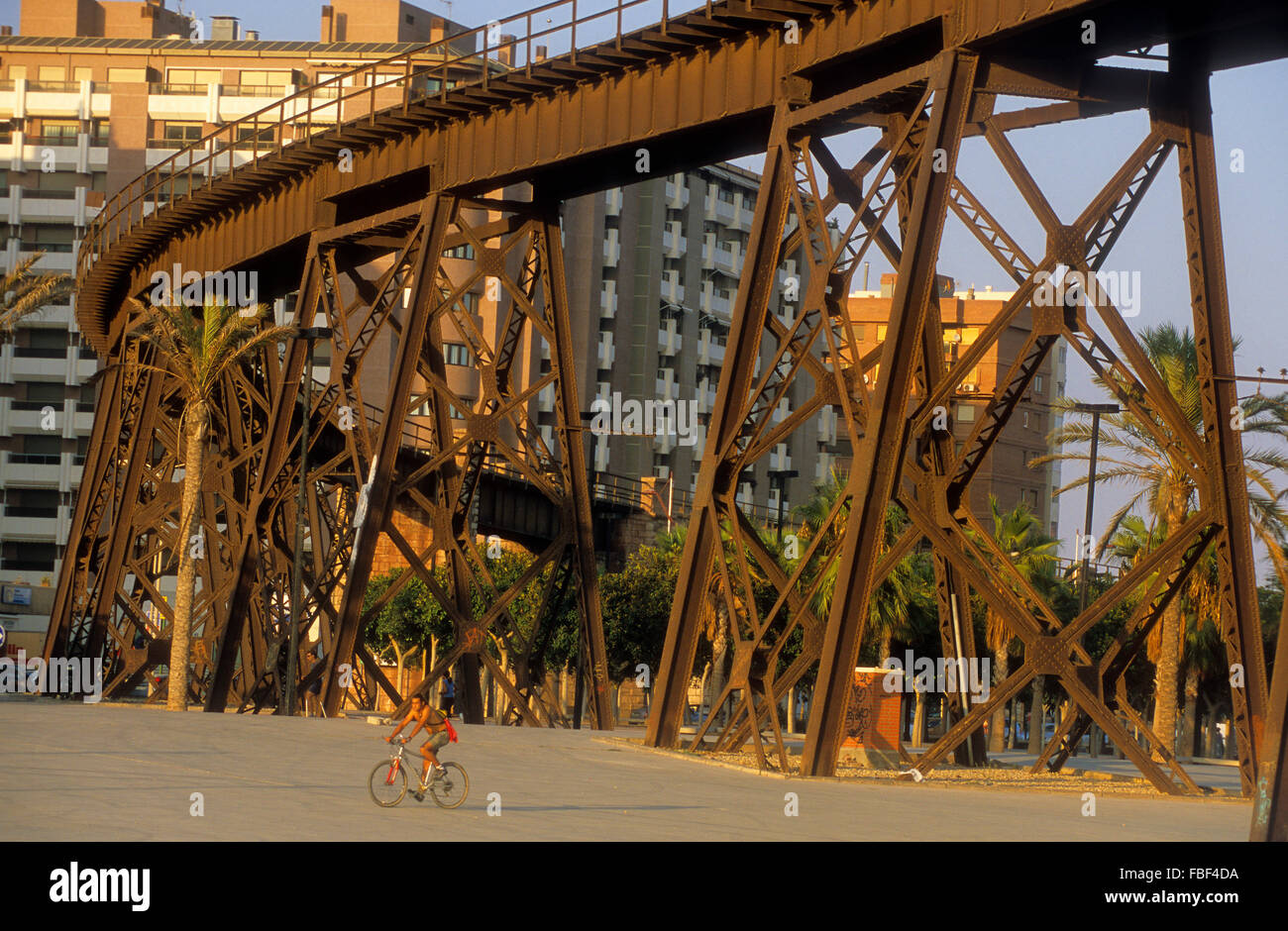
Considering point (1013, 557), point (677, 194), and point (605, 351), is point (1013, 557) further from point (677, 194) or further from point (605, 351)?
point (677, 194)

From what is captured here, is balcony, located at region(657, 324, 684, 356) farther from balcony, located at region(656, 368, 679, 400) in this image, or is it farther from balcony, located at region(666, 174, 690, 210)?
balcony, located at region(666, 174, 690, 210)

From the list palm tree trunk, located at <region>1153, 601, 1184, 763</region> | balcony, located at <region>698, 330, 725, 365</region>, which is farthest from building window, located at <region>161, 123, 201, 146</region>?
palm tree trunk, located at <region>1153, 601, 1184, 763</region>

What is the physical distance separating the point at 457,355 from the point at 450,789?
67.8m

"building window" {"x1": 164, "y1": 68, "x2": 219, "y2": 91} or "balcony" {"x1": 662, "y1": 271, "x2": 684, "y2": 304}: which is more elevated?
"building window" {"x1": 164, "y1": 68, "x2": 219, "y2": 91}

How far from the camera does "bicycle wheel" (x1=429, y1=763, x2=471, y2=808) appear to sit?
1423cm

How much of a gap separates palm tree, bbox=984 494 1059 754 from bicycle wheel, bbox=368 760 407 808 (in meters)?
35.1

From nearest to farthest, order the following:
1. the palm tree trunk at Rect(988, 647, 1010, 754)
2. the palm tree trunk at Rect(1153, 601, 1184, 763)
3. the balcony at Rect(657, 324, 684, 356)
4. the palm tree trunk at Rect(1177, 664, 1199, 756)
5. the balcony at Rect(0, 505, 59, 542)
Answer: the palm tree trunk at Rect(1153, 601, 1184, 763) → the palm tree trunk at Rect(988, 647, 1010, 754) → the palm tree trunk at Rect(1177, 664, 1199, 756) → the balcony at Rect(0, 505, 59, 542) → the balcony at Rect(657, 324, 684, 356)

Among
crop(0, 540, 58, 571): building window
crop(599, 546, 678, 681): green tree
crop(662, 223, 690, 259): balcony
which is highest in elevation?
crop(662, 223, 690, 259): balcony

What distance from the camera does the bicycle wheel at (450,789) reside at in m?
14.2

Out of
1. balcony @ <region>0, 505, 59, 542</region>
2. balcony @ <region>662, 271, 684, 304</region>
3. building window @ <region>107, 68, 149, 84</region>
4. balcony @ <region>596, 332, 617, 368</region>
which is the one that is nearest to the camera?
balcony @ <region>0, 505, 59, 542</region>

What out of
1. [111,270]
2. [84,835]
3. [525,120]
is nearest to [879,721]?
[525,120]

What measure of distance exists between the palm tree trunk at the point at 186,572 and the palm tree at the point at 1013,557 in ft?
78.7

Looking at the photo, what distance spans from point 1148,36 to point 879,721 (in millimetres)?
11025
